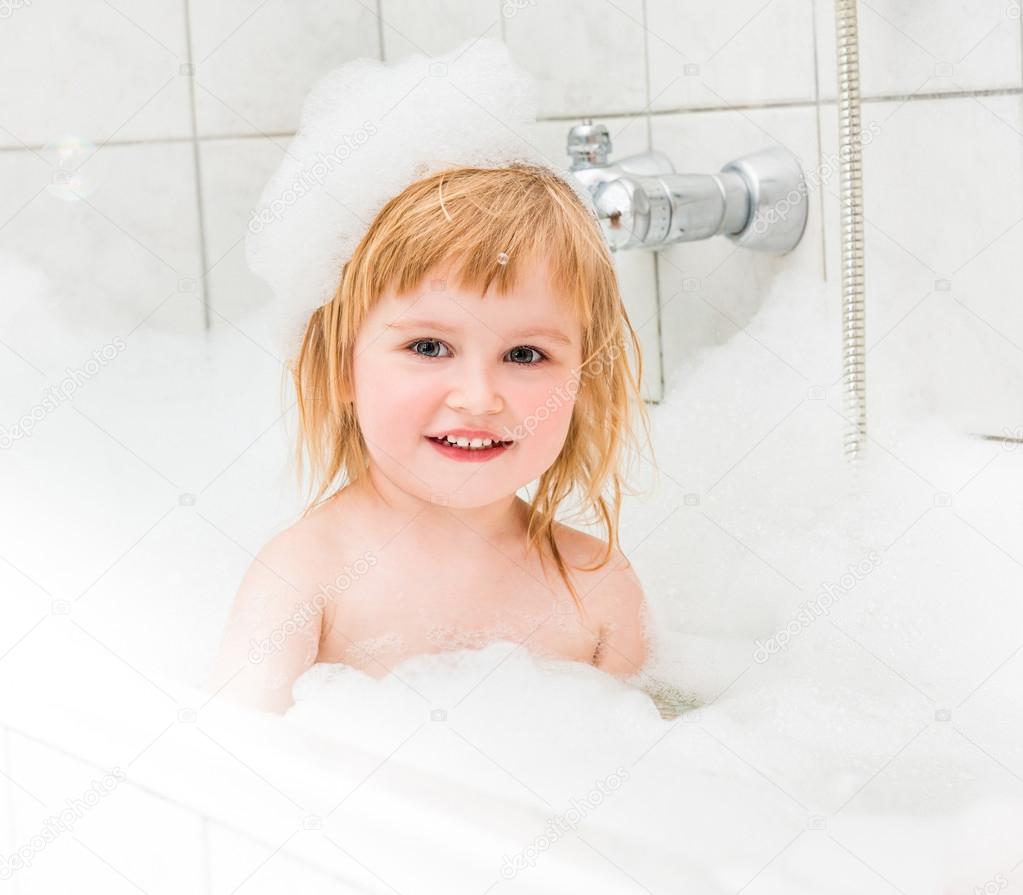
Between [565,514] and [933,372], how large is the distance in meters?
0.43

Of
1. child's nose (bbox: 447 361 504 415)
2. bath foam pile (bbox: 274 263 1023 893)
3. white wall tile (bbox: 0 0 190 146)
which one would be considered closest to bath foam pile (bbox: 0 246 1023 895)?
bath foam pile (bbox: 274 263 1023 893)

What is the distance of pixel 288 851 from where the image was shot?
2.69 feet

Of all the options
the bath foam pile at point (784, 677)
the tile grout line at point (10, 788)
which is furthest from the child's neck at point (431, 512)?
the tile grout line at point (10, 788)

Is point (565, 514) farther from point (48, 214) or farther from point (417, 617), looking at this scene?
point (48, 214)

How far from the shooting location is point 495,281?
1035 millimetres

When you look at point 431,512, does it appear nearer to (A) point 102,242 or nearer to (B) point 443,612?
(B) point 443,612

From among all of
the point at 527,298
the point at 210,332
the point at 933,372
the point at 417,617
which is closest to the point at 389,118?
the point at 527,298

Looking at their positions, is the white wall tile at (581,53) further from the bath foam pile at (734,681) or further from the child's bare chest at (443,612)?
the child's bare chest at (443,612)

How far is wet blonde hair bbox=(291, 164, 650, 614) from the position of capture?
41.1 inches

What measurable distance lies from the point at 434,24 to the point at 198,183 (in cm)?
39

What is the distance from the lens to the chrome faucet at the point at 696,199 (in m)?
1.38

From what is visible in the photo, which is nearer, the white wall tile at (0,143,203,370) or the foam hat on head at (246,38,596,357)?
the foam hat on head at (246,38,596,357)

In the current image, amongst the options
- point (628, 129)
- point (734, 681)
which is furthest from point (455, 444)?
point (628, 129)

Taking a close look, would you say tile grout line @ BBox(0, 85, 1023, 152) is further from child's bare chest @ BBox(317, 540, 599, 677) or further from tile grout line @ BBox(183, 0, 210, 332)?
child's bare chest @ BBox(317, 540, 599, 677)
